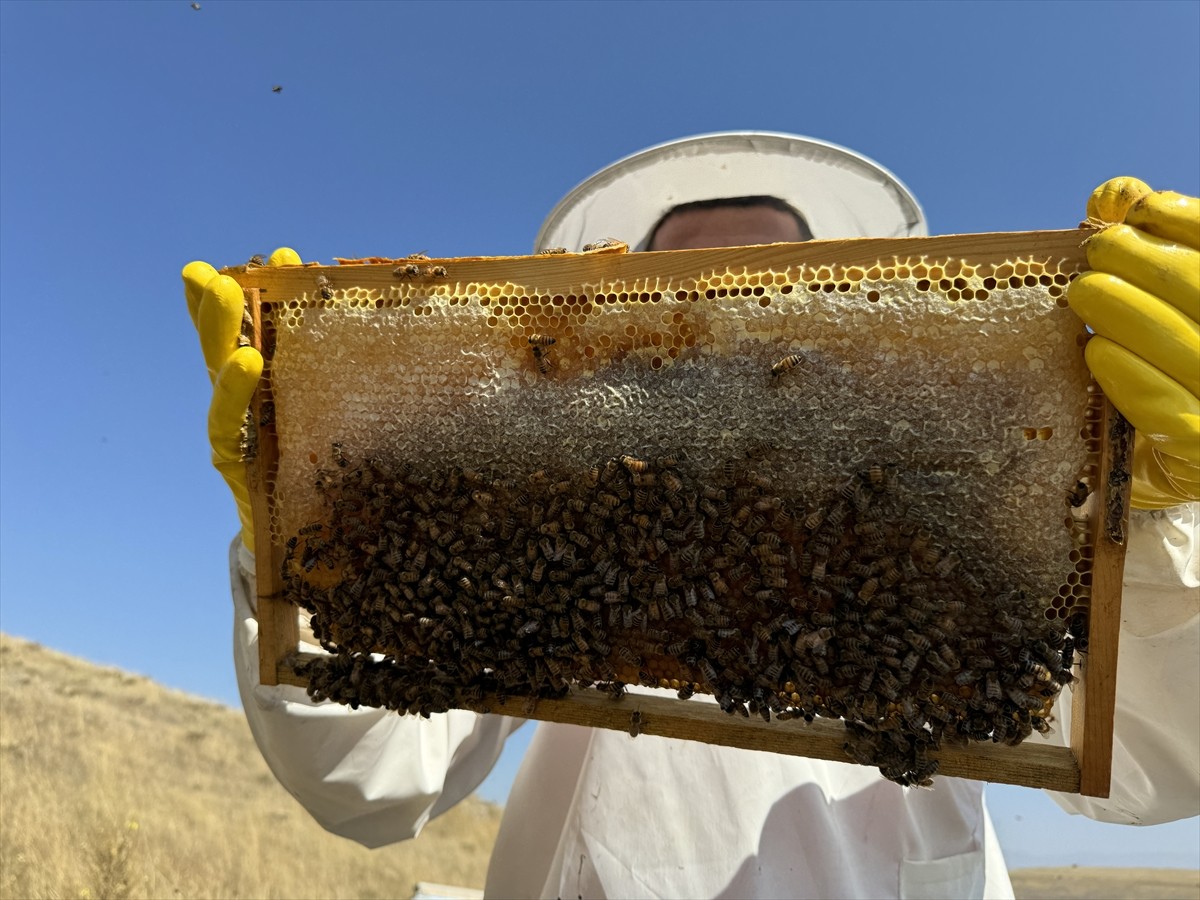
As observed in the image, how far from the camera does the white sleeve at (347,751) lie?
3178 millimetres

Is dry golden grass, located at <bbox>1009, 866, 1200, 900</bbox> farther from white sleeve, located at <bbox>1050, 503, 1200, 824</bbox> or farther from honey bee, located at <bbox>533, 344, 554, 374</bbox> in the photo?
honey bee, located at <bbox>533, 344, 554, 374</bbox>

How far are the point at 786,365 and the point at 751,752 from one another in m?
2.25

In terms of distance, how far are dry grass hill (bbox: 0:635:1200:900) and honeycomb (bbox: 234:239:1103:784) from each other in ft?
16.7

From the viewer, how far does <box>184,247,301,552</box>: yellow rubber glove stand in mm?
2219

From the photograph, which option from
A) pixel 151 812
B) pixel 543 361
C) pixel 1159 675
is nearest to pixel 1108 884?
pixel 1159 675

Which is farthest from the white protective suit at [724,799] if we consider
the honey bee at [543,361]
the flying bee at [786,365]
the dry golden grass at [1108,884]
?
the dry golden grass at [1108,884]

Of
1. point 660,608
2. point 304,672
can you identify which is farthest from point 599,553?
point 304,672

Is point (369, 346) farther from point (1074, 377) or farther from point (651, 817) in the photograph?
point (651, 817)

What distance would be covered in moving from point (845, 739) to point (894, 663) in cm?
33

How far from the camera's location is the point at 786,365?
1.77m

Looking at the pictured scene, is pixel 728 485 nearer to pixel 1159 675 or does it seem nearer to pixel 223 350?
pixel 223 350

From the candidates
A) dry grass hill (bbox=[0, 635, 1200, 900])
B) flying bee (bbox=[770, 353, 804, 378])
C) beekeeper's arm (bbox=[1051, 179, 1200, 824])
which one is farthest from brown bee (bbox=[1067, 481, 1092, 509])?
dry grass hill (bbox=[0, 635, 1200, 900])

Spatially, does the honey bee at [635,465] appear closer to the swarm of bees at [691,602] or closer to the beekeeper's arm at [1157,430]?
the swarm of bees at [691,602]

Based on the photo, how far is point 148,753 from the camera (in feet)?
33.0
